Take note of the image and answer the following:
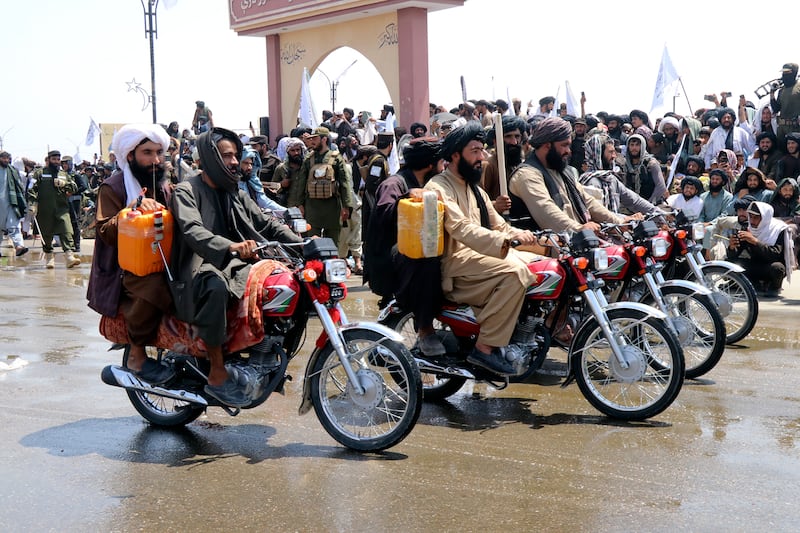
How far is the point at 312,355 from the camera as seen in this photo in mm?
5441

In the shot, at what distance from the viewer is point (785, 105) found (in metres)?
14.5

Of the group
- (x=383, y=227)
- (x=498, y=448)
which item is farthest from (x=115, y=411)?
(x=498, y=448)

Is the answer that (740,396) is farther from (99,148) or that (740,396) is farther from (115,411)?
(99,148)

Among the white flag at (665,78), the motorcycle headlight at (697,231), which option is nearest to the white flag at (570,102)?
the white flag at (665,78)

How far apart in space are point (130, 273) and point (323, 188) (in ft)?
23.0

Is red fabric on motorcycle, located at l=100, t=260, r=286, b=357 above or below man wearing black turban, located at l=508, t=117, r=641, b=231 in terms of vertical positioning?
below

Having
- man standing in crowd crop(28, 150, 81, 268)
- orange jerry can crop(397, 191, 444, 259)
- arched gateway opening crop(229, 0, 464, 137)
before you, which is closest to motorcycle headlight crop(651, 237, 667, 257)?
orange jerry can crop(397, 191, 444, 259)

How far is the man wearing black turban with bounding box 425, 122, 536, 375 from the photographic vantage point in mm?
5927

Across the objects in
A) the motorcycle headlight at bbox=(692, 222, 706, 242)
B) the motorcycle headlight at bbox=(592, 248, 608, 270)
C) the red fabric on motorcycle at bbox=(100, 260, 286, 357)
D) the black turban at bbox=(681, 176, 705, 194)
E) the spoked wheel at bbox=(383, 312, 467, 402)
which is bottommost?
the spoked wheel at bbox=(383, 312, 467, 402)

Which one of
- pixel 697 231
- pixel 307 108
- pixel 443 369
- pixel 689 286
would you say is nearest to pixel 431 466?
pixel 443 369

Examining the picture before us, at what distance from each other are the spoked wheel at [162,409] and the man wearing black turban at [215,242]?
445 millimetres

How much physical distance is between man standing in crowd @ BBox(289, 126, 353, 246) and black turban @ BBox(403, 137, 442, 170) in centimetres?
584

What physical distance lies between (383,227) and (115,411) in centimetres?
203

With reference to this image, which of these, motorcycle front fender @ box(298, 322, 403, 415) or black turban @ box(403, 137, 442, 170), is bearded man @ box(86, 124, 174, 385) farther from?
black turban @ box(403, 137, 442, 170)
